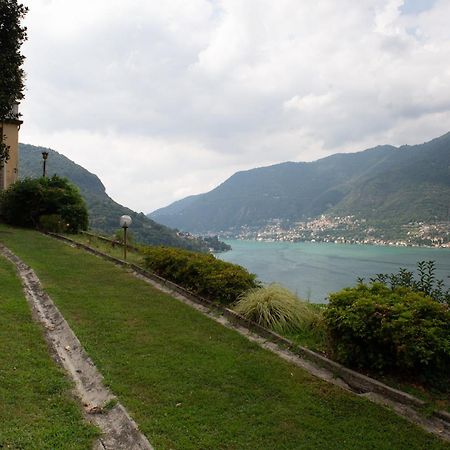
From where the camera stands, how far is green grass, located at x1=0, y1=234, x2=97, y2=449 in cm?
396

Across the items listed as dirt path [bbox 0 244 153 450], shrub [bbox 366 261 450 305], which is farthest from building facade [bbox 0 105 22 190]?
shrub [bbox 366 261 450 305]

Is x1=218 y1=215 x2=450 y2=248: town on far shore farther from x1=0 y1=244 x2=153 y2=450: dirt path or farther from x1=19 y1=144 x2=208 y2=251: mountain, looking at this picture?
x1=0 y1=244 x2=153 y2=450: dirt path

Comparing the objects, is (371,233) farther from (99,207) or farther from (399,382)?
(399,382)

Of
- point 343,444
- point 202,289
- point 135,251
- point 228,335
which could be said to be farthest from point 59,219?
point 343,444

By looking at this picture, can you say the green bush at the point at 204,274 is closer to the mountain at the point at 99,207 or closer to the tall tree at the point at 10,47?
the tall tree at the point at 10,47

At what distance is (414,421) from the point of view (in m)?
4.79

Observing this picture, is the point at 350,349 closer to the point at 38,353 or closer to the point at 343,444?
the point at 343,444

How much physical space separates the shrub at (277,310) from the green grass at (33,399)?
3.94 meters

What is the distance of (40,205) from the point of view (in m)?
23.4

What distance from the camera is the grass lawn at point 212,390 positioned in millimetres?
4305

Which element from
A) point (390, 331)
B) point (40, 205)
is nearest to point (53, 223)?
point (40, 205)

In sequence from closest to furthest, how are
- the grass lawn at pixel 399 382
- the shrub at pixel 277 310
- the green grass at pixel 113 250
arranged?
the grass lawn at pixel 399 382, the shrub at pixel 277 310, the green grass at pixel 113 250

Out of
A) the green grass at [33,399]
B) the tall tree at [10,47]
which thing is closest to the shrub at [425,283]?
the green grass at [33,399]

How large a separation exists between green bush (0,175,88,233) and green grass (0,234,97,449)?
16957 millimetres
